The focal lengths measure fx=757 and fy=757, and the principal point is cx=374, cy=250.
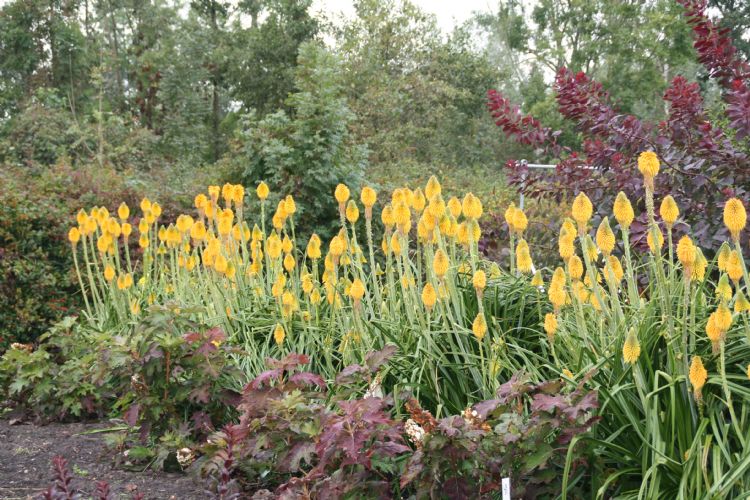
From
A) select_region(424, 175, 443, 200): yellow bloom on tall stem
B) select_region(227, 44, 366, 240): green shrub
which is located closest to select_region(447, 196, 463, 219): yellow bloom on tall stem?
select_region(424, 175, 443, 200): yellow bloom on tall stem

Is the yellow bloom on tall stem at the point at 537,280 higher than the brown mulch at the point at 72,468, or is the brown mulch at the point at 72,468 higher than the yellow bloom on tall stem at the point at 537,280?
the yellow bloom on tall stem at the point at 537,280

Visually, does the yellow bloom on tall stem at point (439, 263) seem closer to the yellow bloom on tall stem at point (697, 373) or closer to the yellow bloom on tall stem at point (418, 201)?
the yellow bloom on tall stem at point (418, 201)

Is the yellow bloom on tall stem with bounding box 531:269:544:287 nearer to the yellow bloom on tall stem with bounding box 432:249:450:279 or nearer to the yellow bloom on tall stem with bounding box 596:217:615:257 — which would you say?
the yellow bloom on tall stem with bounding box 432:249:450:279

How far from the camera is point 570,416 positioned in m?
2.14

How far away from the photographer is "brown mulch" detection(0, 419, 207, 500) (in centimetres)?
287

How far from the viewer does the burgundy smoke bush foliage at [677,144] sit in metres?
3.73

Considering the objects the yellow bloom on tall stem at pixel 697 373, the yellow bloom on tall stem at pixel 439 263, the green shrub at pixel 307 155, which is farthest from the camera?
the green shrub at pixel 307 155

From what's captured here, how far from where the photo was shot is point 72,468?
3.17m

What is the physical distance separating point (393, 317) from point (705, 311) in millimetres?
1353

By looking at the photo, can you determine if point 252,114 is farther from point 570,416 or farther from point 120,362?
point 570,416

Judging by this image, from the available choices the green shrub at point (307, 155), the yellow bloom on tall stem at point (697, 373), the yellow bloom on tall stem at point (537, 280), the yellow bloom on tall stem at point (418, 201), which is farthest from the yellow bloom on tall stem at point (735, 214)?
the green shrub at point (307, 155)

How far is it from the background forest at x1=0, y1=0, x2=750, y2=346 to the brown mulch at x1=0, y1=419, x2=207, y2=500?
13.1 ft

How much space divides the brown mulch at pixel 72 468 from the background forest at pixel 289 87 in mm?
3989

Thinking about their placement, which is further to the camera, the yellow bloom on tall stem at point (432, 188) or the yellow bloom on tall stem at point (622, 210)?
the yellow bloom on tall stem at point (432, 188)
